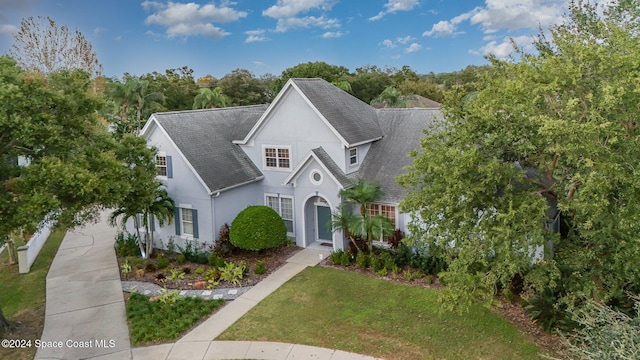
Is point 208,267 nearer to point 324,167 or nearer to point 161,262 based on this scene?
point 161,262

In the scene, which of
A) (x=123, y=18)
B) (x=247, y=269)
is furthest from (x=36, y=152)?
(x=123, y=18)

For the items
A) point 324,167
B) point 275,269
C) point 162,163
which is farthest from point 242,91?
point 275,269

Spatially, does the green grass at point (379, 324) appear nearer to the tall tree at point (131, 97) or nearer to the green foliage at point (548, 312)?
the green foliage at point (548, 312)

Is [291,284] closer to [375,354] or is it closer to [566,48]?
[375,354]

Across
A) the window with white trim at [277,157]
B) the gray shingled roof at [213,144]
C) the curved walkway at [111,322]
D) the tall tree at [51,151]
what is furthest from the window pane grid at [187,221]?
the tall tree at [51,151]

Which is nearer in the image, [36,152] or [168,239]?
[36,152]

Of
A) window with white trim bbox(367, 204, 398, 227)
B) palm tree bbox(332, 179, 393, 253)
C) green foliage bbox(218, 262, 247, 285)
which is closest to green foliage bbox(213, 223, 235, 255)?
green foliage bbox(218, 262, 247, 285)
